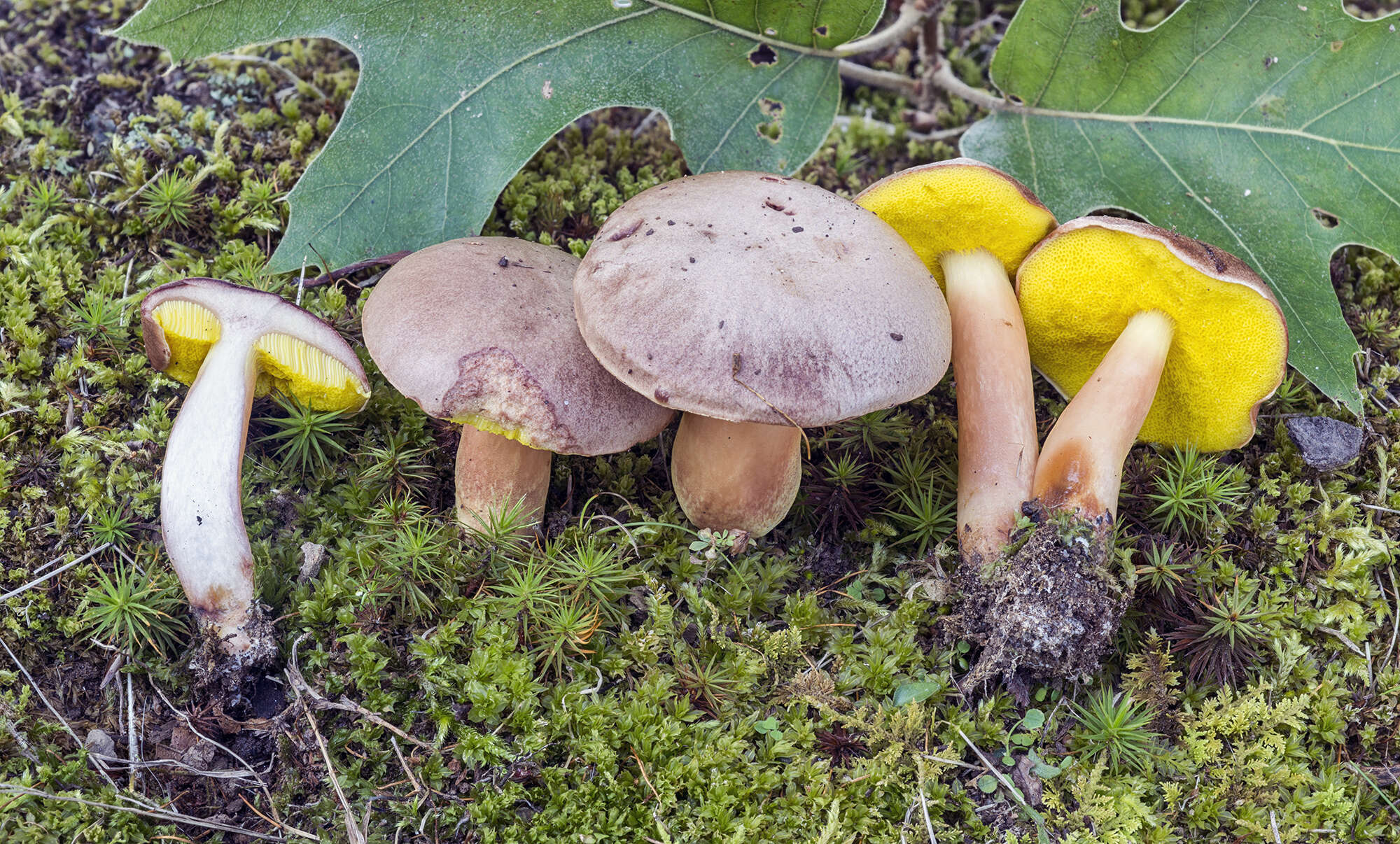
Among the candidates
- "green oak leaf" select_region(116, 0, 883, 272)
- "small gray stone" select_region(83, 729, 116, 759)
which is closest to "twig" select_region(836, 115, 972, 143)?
"green oak leaf" select_region(116, 0, 883, 272)

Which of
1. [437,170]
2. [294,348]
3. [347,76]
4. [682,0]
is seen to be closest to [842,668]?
[294,348]

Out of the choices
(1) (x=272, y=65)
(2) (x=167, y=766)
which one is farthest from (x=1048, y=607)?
(1) (x=272, y=65)

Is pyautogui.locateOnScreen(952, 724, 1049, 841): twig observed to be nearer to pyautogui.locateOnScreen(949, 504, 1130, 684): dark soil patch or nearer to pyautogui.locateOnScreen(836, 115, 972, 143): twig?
pyautogui.locateOnScreen(949, 504, 1130, 684): dark soil patch

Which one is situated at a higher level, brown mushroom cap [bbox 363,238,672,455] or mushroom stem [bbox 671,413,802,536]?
brown mushroom cap [bbox 363,238,672,455]

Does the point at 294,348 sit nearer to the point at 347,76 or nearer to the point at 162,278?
the point at 162,278

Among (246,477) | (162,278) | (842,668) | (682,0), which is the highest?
(682,0)
